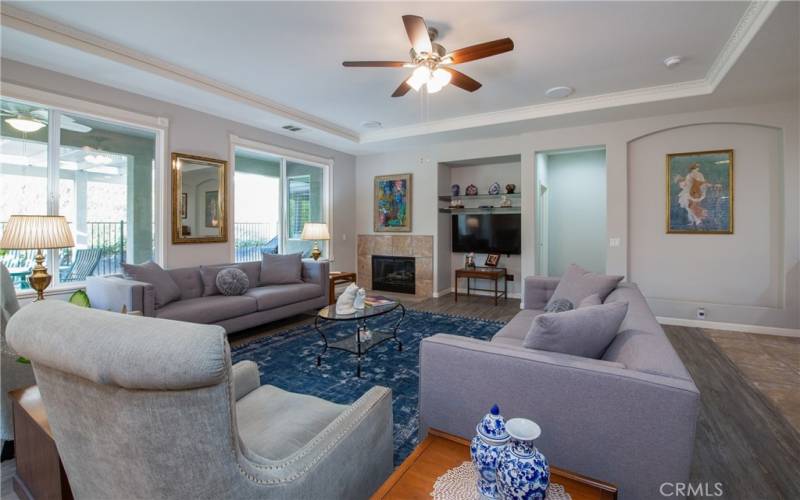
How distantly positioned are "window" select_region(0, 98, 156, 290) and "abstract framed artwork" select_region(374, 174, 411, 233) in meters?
3.69

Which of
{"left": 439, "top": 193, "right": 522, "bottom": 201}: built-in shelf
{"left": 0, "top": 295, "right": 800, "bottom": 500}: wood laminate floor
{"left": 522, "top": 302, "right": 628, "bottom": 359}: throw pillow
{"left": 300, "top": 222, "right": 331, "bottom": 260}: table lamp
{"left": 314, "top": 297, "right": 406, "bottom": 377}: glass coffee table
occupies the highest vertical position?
{"left": 439, "top": 193, "right": 522, "bottom": 201}: built-in shelf

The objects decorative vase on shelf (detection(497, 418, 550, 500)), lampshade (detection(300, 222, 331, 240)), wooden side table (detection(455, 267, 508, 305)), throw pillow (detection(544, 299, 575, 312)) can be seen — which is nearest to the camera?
decorative vase on shelf (detection(497, 418, 550, 500))

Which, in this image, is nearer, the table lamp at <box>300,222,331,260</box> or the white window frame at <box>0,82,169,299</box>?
the white window frame at <box>0,82,169,299</box>

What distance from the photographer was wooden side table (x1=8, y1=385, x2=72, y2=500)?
1.36 metres

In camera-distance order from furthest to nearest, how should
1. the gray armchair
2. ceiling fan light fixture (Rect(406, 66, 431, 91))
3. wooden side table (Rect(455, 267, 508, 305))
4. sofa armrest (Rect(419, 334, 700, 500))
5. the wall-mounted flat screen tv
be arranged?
the wall-mounted flat screen tv → wooden side table (Rect(455, 267, 508, 305)) → ceiling fan light fixture (Rect(406, 66, 431, 91)) → sofa armrest (Rect(419, 334, 700, 500)) → the gray armchair

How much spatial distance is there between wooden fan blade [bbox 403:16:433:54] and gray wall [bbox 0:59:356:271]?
124 inches

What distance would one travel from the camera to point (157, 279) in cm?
365

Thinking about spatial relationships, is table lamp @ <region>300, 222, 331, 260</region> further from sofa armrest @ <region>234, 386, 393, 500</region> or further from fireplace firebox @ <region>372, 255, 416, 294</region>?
sofa armrest @ <region>234, 386, 393, 500</region>

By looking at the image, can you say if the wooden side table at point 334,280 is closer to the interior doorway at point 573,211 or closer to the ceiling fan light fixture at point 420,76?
the ceiling fan light fixture at point 420,76

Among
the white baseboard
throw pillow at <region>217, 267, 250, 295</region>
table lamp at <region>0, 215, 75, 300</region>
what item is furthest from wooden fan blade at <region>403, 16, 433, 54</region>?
the white baseboard

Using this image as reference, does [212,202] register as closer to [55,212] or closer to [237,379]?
[55,212]

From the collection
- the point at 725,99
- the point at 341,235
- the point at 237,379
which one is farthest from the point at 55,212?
the point at 725,99

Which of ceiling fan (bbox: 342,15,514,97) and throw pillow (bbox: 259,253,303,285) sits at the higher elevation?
ceiling fan (bbox: 342,15,514,97)

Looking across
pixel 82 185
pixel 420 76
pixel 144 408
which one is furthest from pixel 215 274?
pixel 144 408
